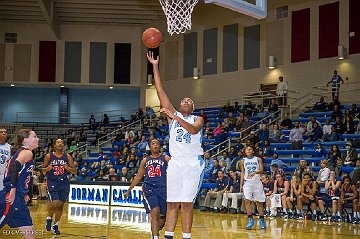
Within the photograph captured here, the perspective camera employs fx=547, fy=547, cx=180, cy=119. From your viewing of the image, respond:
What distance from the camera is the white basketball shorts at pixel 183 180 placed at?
23.0 ft

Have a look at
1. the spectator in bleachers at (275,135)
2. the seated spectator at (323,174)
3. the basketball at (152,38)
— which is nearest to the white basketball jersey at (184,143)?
the basketball at (152,38)

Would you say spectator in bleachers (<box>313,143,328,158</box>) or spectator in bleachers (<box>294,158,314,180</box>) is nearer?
spectator in bleachers (<box>294,158,314,180</box>)

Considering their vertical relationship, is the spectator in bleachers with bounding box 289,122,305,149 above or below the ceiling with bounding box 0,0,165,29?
below

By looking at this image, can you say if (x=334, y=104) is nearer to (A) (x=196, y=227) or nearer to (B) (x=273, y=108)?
(B) (x=273, y=108)

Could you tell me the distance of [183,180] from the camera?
703 cm

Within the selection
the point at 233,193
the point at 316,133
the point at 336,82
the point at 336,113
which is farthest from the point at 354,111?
the point at 233,193

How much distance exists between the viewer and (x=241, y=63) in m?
30.1

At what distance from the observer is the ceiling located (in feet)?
101

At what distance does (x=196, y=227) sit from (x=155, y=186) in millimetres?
4003

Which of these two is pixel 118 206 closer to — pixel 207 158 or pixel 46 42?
pixel 207 158

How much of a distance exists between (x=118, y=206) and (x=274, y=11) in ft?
47.9

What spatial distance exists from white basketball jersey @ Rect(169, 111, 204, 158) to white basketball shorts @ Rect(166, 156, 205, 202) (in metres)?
0.11

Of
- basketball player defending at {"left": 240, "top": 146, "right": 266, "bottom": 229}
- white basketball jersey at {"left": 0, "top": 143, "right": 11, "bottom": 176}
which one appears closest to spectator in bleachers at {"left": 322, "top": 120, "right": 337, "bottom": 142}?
basketball player defending at {"left": 240, "top": 146, "right": 266, "bottom": 229}

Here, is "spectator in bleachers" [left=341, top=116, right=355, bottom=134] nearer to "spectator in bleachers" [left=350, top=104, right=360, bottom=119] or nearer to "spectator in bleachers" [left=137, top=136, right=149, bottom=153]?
"spectator in bleachers" [left=350, top=104, right=360, bottom=119]
